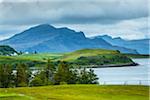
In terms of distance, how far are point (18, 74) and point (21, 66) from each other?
10.9 ft

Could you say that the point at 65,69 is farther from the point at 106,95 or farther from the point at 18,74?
the point at 106,95

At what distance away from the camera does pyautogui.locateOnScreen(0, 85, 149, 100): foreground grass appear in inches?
1881

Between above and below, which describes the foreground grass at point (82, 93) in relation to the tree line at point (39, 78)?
below

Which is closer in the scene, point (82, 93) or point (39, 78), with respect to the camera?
point (82, 93)

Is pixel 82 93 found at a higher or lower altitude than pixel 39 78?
lower

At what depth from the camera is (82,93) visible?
5350 centimetres

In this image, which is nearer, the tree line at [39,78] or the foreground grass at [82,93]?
the foreground grass at [82,93]

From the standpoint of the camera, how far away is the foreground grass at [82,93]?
47781mm

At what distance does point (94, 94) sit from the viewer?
5234 centimetres

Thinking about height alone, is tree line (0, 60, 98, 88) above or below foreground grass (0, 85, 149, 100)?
above

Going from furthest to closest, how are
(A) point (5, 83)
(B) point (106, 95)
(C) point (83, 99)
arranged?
(A) point (5, 83)
(B) point (106, 95)
(C) point (83, 99)

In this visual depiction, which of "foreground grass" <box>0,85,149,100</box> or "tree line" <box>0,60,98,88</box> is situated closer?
"foreground grass" <box>0,85,149,100</box>

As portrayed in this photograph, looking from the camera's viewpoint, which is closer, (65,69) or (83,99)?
(83,99)

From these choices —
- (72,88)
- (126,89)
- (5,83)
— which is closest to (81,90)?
(72,88)
